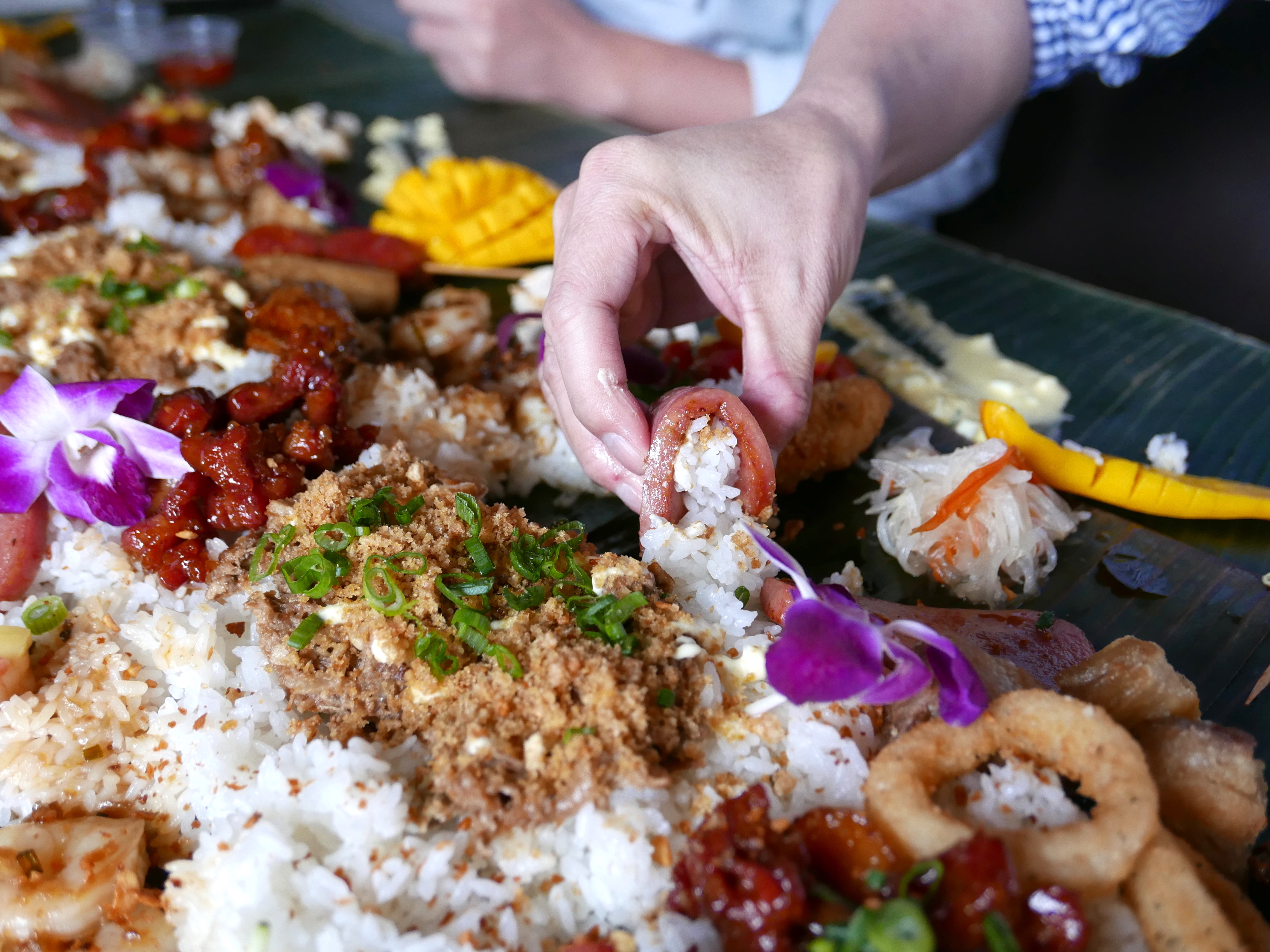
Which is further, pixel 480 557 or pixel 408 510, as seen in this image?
pixel 408 510

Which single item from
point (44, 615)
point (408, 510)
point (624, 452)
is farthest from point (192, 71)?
point (624, 452)

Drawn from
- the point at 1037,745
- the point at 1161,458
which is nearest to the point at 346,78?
the point at 1161,458

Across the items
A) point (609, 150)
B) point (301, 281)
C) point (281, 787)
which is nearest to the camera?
Answer: point (281, 787)

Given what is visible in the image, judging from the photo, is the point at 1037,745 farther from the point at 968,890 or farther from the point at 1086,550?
the point at 1086,550

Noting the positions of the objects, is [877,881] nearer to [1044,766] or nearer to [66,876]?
[1044,766]

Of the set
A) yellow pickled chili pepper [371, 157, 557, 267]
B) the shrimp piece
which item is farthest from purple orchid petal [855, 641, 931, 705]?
yellow pickled chili pepper [371, 157, 557, 267]

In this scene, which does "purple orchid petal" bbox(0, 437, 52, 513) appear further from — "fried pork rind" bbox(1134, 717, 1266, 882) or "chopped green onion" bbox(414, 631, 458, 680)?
"fried pork rind" bbox(1134, 717, 1266, 882)
